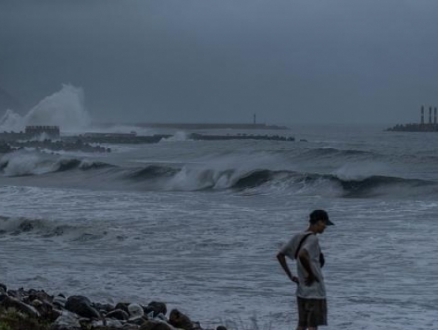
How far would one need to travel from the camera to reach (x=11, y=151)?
170ft

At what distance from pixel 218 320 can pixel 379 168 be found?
29.4 metres

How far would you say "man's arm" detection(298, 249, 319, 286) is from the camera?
26.2 feet

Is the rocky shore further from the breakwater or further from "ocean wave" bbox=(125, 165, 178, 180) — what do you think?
the breakwater

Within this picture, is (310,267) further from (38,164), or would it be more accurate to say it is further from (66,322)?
(38,164)

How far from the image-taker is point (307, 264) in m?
8.00

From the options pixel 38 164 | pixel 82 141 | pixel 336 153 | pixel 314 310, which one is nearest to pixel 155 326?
pixel 314 310

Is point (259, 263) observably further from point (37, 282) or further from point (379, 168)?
point (379, 168)

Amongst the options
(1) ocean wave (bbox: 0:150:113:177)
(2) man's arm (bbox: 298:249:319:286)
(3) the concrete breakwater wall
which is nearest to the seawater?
(2) man's arm (bbox: 298:249:319:286)

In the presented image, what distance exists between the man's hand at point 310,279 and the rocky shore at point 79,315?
147 centimetres

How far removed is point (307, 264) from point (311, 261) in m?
0.04

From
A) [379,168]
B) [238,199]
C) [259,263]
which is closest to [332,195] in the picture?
[238,199]

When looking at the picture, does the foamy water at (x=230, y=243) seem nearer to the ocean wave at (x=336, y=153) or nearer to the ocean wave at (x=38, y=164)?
the ocean wave at (x=38, y=164)

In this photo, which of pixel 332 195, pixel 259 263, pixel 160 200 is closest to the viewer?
pixel 259 263

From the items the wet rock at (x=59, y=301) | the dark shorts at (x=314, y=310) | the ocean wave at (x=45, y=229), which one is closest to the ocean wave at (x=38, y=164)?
the ocean wave at (x=45, y=229)
